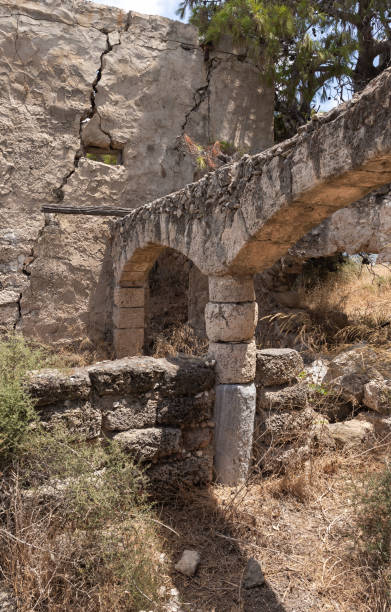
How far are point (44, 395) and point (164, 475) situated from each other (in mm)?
1078

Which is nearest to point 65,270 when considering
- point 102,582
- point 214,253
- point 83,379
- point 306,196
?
point 214,253

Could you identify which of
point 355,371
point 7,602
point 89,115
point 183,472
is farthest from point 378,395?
point 89,115

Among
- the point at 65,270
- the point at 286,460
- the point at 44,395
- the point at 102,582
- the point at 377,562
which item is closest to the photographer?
the point at 102,582

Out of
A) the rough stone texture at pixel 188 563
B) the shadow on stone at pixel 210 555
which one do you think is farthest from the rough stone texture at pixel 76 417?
the rough stone texture at pixel 188 563

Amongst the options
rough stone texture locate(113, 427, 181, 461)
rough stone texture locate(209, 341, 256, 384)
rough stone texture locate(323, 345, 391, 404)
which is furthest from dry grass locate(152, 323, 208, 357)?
rough stone texture locate(113, 427, 181, 461)

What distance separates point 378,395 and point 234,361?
5.82 feet

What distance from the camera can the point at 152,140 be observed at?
7.68m

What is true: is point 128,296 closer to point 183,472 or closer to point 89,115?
point 89,115

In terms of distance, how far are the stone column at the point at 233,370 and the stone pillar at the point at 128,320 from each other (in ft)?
11.0

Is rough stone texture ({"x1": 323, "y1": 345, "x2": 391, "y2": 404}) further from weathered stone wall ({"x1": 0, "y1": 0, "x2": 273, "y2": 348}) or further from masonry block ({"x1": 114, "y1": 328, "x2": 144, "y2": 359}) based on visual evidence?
weathered stone wall ({"x1": 0, "y1": 0, "x2": 273, "y2": 348})

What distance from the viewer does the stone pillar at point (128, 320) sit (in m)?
6.98

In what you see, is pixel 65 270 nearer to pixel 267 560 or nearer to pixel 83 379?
pixel 83 379

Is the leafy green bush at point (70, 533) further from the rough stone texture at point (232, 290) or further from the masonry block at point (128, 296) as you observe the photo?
the masonry block at point (128, 296)

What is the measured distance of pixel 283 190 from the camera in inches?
115
